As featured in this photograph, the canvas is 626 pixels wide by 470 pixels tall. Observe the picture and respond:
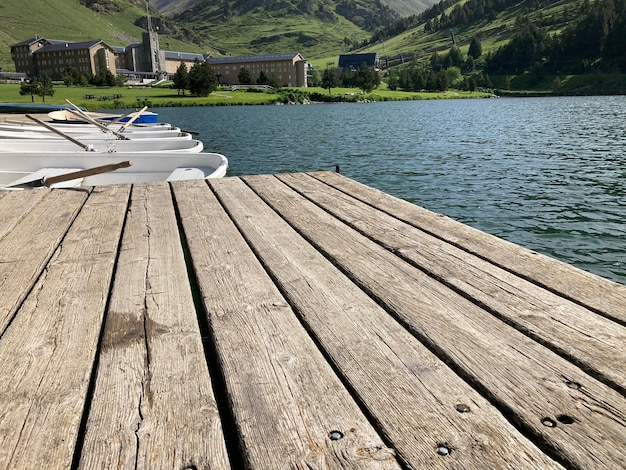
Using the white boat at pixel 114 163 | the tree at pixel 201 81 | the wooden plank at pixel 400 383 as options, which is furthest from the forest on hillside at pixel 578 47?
the wooden plank at pixel 400 383

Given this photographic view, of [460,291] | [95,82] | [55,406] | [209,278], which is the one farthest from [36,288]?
[95,82]

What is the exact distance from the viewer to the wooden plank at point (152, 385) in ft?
5.68

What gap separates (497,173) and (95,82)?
482 feet

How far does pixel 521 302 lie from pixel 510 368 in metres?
0.80

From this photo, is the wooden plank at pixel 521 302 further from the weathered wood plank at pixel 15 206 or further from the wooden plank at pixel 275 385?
the weathered wood plank at pixel 15 206

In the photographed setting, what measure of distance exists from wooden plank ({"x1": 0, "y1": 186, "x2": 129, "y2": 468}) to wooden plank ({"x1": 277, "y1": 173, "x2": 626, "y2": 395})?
2202 millimetres

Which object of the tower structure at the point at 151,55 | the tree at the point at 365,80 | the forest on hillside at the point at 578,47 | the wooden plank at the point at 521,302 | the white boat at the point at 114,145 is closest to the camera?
the wooden plank at the point at 521,302

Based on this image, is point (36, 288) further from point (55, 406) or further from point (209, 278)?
point (55, 406)

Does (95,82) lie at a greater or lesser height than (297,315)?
greater

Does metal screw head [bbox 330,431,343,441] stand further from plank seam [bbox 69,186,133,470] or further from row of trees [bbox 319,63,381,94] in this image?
row of trees [bbox 319,63,381,94]

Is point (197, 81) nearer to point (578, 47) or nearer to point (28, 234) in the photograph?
point (28, 234)

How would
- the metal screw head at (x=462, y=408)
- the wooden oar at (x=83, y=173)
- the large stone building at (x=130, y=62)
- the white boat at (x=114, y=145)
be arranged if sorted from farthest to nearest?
1. the large stone building at (x=130, y=62)
2. the white boat at (x=114, y=145)
3. the wooden oar at (x=83, y=173)
4. the metal screw head at (x=462, y=408)

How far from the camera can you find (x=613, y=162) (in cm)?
2184

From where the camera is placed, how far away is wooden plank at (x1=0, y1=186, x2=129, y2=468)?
178 centimetres
